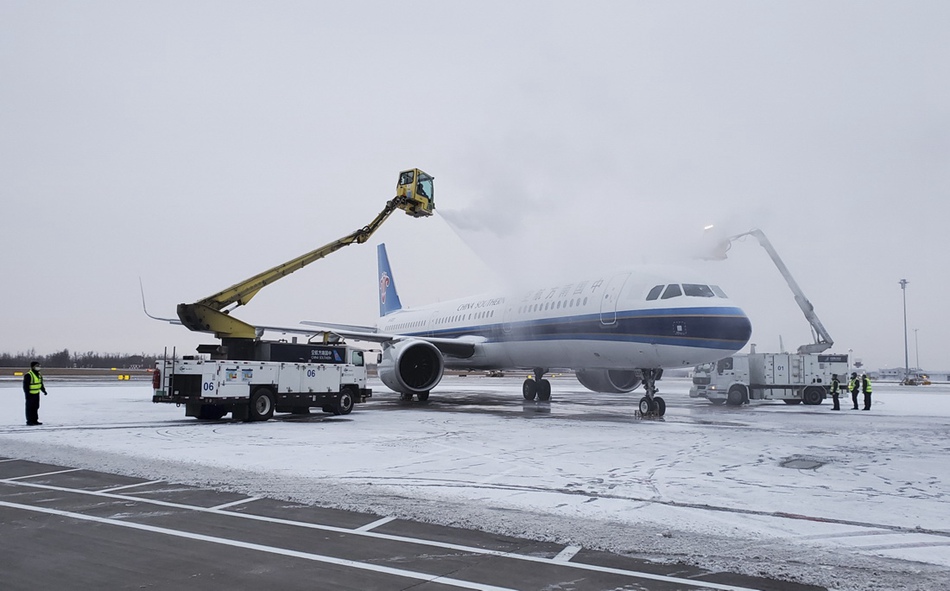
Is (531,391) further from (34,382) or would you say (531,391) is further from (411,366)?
(34,382)

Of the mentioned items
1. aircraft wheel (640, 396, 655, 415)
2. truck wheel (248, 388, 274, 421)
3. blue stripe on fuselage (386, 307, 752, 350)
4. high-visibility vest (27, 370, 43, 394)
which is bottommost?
aircraft wheel (640, 396, 655, 415)

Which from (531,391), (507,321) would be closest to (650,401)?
(507,321)

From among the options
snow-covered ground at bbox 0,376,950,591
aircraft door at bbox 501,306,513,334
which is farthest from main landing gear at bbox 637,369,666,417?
aircraft door at bbox 501,306,513,334

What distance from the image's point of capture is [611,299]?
1780 centimetres

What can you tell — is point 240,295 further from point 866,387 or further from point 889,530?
point 866,387

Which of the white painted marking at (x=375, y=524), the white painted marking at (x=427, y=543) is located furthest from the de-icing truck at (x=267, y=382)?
the white painted marking at (x=375, y=524)

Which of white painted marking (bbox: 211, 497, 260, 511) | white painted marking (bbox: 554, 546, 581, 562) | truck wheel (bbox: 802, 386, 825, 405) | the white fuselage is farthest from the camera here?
truck wheel (bbox: 802, 386, 825, 405)

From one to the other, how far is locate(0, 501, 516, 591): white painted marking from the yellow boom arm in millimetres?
10346

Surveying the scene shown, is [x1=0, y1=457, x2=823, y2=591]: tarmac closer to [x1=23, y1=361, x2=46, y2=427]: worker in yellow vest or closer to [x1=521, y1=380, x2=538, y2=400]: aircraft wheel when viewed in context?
[x1=23, y1=361, x2=46, y2=427]: worker in yellow vest

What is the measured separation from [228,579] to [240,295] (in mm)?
14043

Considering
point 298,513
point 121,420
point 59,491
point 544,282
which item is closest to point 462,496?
point 298,513

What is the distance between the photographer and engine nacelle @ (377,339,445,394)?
20562mm

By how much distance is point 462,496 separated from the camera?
7234 mm

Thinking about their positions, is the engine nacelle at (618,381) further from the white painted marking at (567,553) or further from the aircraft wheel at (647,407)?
the white painted marking at (567,553)
